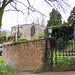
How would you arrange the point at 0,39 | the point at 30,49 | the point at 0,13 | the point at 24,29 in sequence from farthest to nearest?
the point at 0,39 → the point at 24,29 → the point at 0,13 → the point at 30,49

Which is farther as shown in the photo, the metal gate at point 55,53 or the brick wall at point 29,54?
the brick wall at point 29,54

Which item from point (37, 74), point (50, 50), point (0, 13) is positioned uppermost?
point (0, 13)

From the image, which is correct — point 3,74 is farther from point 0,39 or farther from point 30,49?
point 0,39

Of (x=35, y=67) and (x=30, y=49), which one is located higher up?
(x=30, y=49)

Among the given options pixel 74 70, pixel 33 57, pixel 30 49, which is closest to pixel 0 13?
pixel 30 49

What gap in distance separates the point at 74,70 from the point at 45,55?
61.6 inches

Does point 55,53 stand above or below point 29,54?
above

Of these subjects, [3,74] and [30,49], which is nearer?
[3,74]

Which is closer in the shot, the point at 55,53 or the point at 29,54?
the point at 55,53

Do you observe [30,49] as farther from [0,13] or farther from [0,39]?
[0,39]

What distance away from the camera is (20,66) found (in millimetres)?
7008

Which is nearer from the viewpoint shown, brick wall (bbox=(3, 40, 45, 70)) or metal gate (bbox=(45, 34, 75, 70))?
metal gate (bbox=(45, 34, 75, 70))

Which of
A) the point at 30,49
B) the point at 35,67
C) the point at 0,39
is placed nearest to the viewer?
the point at 35,67

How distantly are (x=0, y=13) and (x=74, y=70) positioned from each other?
16.9 feet
